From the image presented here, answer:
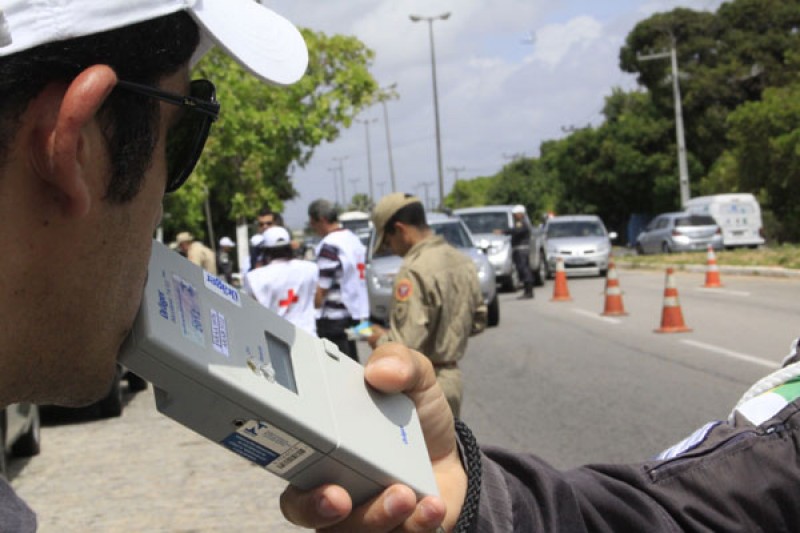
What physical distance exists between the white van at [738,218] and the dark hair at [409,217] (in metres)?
30.9

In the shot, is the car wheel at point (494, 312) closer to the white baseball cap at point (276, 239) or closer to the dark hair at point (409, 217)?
the white baseball cap at point (276, 239)

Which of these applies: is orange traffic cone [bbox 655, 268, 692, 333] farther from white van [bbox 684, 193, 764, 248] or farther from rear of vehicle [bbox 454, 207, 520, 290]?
white van [bbox 684, 193, 764, 248]

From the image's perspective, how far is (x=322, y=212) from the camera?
31.0 ft

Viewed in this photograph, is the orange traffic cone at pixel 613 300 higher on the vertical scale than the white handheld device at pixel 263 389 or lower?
lower

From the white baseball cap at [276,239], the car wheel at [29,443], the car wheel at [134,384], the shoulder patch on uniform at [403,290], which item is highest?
the white baseball cap at [276,239]

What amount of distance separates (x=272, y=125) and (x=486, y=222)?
8306 millimetres

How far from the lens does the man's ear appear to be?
110 cm

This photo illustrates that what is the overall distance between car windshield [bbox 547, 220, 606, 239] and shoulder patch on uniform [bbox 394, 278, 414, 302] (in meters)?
22.7

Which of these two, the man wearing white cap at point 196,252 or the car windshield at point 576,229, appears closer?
the man wearing white cap at point 196,252

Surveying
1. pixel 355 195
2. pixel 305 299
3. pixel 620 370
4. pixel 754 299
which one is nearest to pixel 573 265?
pixel 754 299

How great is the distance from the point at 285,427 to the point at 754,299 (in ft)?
58.7

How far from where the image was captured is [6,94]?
1105 mm

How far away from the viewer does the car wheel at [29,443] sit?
8.45m

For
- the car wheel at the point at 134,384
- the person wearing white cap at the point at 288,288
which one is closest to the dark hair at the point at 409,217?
the person wearing white cap at the point at 288,288
